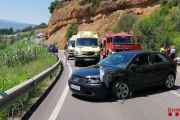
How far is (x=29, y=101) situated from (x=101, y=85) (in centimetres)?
224

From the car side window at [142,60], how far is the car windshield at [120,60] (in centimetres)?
19

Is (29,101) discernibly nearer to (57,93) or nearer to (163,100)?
(57,93)

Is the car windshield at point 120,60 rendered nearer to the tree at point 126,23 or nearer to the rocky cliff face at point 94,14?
the tree at point 126,23

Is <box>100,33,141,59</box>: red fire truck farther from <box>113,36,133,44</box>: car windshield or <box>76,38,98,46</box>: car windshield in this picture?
<box>76,38,98,46</box>: car windshield

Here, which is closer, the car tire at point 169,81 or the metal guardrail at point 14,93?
the metal guardrail at point 14,93

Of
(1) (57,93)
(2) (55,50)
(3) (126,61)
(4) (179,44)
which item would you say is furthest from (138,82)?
(2) (55,50)

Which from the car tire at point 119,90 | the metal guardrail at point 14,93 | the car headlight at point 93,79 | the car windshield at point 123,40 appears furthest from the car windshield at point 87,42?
the car headlight at point 93,79

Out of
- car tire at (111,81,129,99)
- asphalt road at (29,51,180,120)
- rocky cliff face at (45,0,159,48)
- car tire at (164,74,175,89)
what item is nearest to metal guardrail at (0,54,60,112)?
asphalt road at (29,51,180,120)

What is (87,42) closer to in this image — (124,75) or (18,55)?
(18,55)

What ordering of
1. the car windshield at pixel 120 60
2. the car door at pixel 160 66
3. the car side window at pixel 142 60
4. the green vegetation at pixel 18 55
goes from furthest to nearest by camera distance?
the green vegetation at pixel 18 55
the car door at pixel 160 66
the car side window at pixel 142 60
the car windshield at pixel 120 60

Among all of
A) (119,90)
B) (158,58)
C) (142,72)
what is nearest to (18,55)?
(158,58)

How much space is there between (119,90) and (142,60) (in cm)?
156

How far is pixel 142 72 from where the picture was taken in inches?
311

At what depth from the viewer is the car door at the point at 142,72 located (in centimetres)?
765
